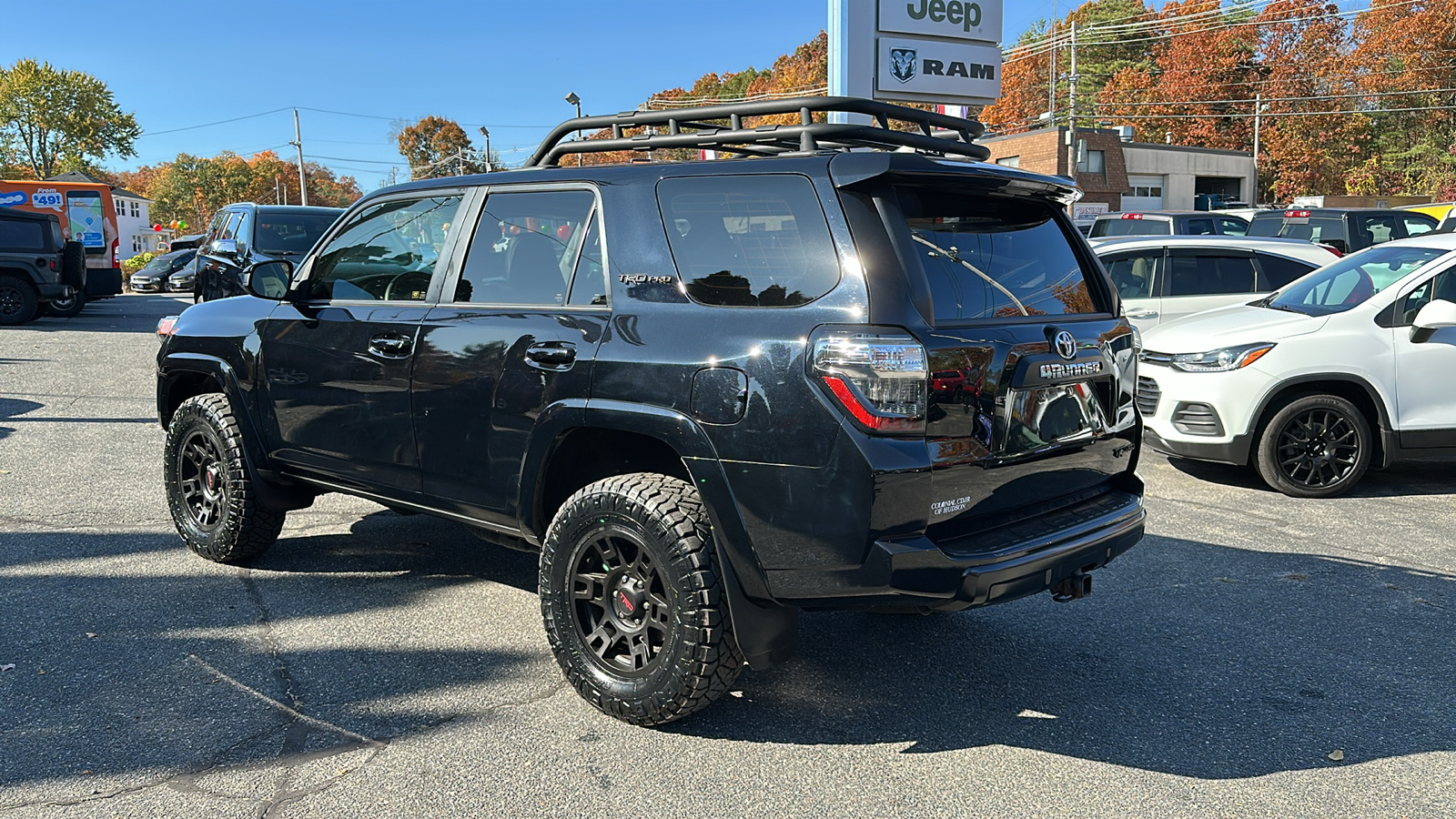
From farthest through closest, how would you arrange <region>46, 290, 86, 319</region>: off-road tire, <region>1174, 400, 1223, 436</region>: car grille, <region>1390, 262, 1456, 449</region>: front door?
<region>46, 290, 86, 319</region>: off-road tire
<region>1174, 400, 1223, 436</region>: car grille
<region>1390, 262, 1456, 449</region>: front door

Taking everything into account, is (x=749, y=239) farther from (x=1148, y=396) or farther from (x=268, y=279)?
(x=1148, y=396)

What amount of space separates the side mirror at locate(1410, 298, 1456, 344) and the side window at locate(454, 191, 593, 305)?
5640 millimetres

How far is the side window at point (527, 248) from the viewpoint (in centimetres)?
394

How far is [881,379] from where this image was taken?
10.1ft

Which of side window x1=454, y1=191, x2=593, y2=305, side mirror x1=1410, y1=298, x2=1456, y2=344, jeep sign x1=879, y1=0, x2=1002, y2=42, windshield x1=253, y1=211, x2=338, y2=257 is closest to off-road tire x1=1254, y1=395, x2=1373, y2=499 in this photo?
side mirror x1=1410, y1=298, x2=1456, y2=344

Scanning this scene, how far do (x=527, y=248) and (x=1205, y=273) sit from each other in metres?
7.73

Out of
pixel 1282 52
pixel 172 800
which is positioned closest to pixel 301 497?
pixel 172 800

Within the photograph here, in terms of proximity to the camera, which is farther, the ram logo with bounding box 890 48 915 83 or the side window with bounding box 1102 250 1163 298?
the ram logo with bounding box 890 48 915 83

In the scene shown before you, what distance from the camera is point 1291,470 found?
286 inches

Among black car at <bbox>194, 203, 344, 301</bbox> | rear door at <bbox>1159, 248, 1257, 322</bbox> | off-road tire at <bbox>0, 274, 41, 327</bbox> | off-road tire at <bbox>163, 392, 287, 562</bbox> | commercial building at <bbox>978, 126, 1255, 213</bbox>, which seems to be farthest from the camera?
commercial building at <bbox>978, 126, 1255, 213</bbox>

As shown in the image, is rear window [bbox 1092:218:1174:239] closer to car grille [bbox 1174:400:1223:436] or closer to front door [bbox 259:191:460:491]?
car grille [bbox 1174:400:1223:436]

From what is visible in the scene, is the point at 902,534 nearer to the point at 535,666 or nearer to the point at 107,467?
the point at 535,666

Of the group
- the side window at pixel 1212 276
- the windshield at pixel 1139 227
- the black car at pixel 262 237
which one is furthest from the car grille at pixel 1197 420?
the windshield at pixel 1139 227

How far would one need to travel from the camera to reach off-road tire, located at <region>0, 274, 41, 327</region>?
60.9ft
